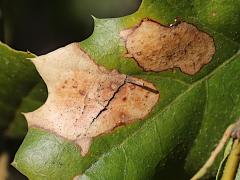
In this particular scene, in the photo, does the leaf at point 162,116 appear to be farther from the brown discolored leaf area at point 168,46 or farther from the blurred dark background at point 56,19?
the blurred dark background at point 56,19

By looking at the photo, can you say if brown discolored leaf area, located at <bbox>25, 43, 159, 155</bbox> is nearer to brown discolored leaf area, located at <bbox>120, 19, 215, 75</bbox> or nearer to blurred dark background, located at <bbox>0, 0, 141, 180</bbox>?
brown discolored leaf area, located at <bbox>120, 19, 215, 75</bbox>

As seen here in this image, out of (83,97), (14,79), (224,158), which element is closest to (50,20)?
(14,79)

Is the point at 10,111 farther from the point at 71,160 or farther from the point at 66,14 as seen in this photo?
the point at 66,14

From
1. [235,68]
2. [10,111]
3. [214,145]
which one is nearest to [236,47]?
[235,68]

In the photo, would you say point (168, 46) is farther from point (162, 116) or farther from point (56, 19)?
point (56, 19)

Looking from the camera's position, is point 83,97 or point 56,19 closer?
point 83,97

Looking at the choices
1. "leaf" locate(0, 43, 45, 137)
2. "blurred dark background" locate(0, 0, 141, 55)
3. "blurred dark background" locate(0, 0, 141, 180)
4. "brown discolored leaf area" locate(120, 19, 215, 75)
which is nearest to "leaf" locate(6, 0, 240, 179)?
"brown discolored leaf area" locate(120, 19, 215, 75)

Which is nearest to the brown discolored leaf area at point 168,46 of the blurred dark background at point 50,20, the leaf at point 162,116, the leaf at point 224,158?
the leaf at point 162,116
